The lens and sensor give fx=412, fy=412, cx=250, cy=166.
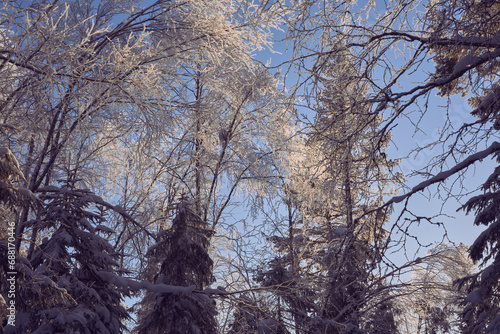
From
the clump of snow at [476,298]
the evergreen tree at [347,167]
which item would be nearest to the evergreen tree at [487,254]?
the clump of snow at [476,298]

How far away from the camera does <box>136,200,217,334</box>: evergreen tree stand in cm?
673

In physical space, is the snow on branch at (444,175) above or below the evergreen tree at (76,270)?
above

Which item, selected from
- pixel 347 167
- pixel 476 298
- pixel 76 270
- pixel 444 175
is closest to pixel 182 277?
pixel 76 270

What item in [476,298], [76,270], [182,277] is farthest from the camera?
[476,298]

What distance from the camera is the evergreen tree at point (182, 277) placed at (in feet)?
22.1

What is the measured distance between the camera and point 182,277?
283 inches

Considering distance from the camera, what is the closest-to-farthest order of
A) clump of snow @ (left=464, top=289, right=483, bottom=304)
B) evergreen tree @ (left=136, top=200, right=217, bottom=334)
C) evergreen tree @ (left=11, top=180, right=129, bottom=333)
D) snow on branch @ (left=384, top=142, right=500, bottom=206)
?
evergreen tree @ (left=11, top=180, right=129, bottom=333)
snow on branch @ (left=384, top=142, right=500, bottom=206)
evergreen tree @ (left=136, top=200, right=217, bottom=334)
clump of snow @ (left=464, top=289, right=483, bottom=304)

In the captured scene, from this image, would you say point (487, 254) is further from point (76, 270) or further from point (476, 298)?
point (76, 270)

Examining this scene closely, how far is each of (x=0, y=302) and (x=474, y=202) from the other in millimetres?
8113

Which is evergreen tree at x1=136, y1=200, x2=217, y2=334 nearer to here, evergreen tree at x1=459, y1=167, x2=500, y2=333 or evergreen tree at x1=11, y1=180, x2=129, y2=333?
evergreen tree at x1=11, y1=180, x2=129, y2=333

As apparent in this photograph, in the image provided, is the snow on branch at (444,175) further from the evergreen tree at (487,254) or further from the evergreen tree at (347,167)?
the evergreen tree at (487,254)

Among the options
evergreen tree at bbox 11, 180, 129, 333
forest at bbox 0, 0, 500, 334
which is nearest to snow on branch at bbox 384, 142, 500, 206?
forest at bbox 0, 0, 500, 334

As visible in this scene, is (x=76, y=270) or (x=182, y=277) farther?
(x=182, y=277)

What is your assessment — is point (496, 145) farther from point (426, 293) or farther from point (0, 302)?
point (0, 302)
